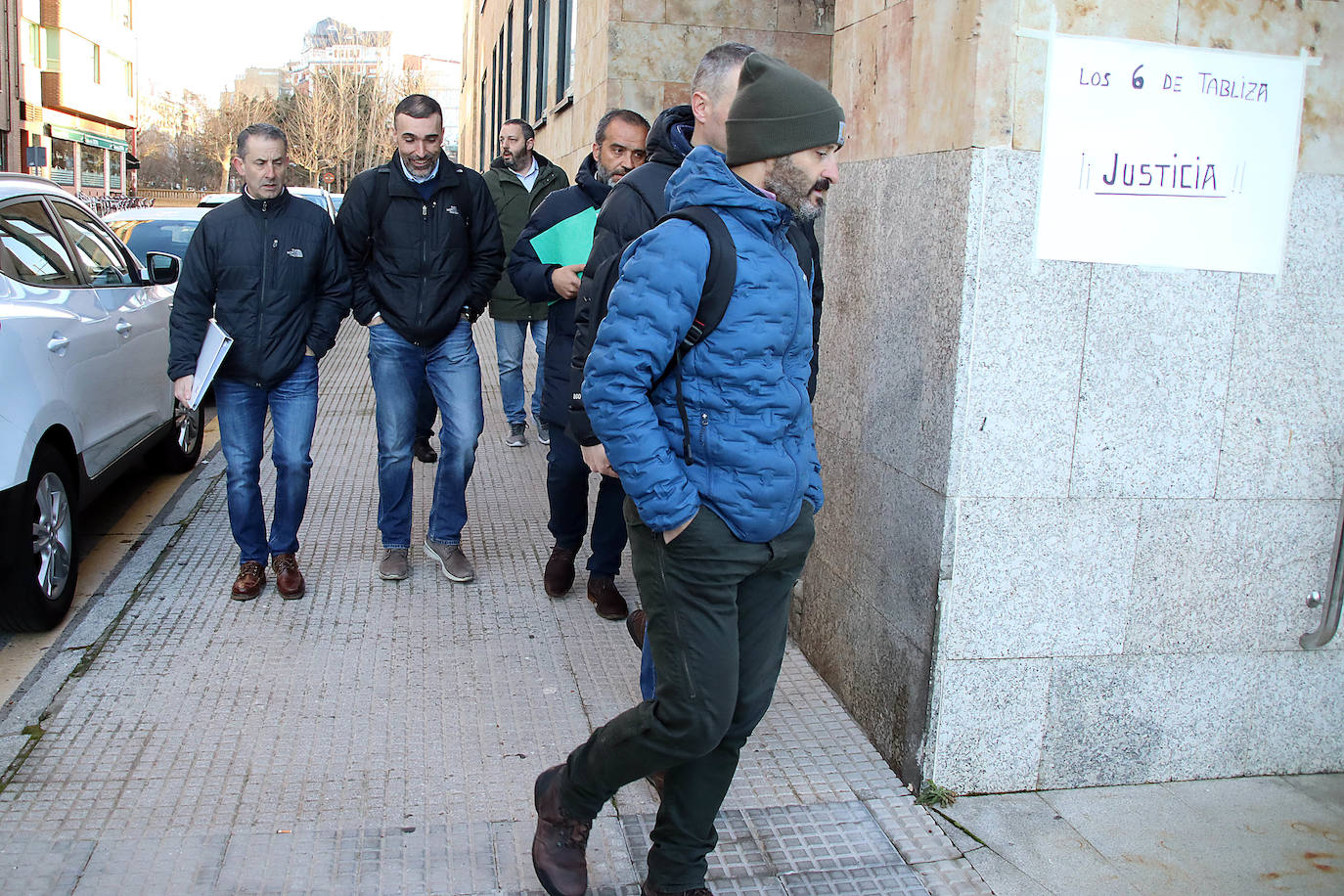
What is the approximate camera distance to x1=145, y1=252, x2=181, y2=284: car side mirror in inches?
263

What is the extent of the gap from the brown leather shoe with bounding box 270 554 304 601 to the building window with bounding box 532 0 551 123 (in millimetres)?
10712

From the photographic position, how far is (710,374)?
8.54ft

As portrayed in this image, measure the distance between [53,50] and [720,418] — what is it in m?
56.9

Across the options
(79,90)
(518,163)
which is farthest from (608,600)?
(79,90)

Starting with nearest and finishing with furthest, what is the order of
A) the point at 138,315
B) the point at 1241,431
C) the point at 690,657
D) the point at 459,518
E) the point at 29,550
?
1. the point at 690,657
2. the point at 1241,431
3. the point at 29,550
4. the point at 459,518
5. the point at 138,315

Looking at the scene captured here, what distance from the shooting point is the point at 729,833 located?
3348 mm

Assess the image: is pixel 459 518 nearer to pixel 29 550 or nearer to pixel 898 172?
pixel 29 550

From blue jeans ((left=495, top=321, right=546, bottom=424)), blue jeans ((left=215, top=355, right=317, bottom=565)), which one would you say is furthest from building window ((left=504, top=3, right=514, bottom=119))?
blue jeans ((left=215, top=355, right=317, bottom=565))

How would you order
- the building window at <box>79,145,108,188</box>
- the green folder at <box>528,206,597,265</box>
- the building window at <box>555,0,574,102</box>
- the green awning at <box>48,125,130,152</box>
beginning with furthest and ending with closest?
the building window at <box>79,145,108,188</box>, the green awning at <box>48,125,130,152</box>, the building window at <box>555,0,574,102</box>, the green folder at <box>528,206,597,265</box>

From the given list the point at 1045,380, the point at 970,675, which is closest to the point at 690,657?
the point at 970,675

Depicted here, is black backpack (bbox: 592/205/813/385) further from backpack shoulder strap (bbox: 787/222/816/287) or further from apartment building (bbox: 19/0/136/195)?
apartment building (bbox: 19/0/136/195)

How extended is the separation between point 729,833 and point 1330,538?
205cm

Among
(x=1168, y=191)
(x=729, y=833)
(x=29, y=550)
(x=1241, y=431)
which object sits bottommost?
(x=729, y=833)

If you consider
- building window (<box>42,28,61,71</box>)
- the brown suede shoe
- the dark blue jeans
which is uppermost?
building window (<box>42,28,61,71</box>)
